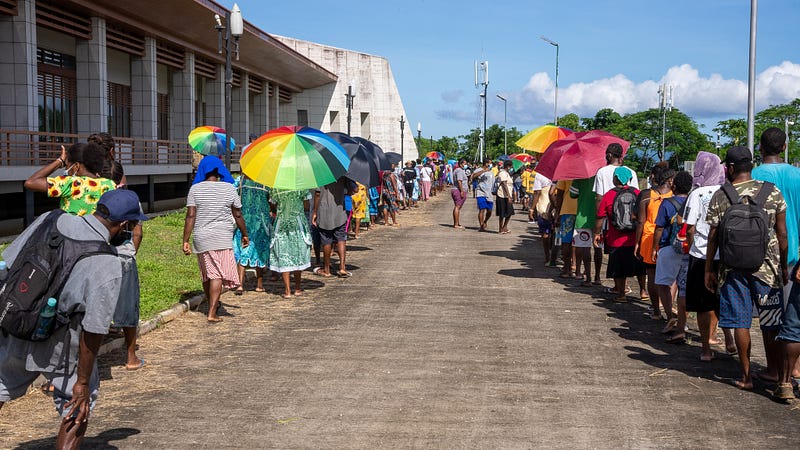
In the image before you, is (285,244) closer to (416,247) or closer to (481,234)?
(416,247)

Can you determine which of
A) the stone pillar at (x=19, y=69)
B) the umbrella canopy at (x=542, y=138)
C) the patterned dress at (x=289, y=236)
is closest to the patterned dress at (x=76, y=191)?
the patterned dress at (x=289, y=236)

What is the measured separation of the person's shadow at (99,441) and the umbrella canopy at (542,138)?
1104 cm

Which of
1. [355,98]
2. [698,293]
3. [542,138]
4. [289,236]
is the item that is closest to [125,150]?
[542,138]

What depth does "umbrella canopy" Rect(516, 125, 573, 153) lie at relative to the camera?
15773 mm

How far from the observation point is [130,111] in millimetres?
29594

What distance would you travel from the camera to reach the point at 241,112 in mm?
41656

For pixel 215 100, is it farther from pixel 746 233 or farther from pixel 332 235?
pixel 746 233

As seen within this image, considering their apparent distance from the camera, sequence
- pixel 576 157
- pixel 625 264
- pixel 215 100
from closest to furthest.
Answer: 1. pixel 625 264
2. pixel 576 157
3. pixel 215 100

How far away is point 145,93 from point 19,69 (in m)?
8.50

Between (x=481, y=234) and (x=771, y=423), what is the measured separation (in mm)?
16239

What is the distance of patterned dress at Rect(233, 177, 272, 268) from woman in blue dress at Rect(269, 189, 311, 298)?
276 millimetres

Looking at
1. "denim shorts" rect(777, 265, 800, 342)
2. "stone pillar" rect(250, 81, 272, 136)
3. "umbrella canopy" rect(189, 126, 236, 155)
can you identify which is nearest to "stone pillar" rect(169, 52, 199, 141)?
"stone pillar" rect(250, 81, 272, 136)

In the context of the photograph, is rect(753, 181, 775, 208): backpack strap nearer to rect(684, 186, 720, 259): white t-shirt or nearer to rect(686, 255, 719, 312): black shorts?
rect(684, 186, 720, 259): white t-shirt

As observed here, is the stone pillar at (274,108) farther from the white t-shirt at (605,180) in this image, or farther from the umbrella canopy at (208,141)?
the white t-shirt at (605,180)
